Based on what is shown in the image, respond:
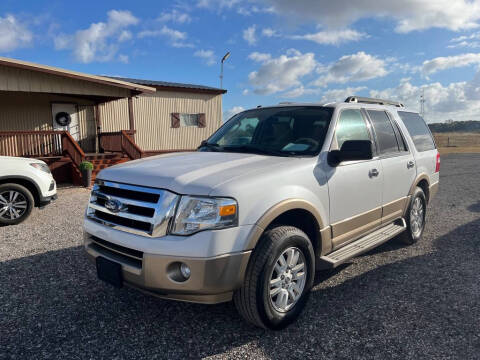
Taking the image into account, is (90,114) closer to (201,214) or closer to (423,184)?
(423,184)

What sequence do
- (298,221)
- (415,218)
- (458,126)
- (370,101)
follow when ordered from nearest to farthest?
(298,221), (370,101), (415,218), (458,126)

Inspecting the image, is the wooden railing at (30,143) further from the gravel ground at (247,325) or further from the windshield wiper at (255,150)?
the windshield wiper at (255,150)

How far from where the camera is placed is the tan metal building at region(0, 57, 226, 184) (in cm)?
1062

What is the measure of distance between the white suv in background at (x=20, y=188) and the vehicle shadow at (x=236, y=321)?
260cm

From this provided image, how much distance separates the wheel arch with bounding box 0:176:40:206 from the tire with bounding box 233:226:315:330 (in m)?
5.35

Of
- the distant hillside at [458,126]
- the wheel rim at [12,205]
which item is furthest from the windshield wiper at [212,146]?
the distant hillside at [458,126]

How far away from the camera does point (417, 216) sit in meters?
5.04

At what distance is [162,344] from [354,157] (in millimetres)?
2253

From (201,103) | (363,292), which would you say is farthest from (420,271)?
(201,103)

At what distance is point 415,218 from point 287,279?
3015mm

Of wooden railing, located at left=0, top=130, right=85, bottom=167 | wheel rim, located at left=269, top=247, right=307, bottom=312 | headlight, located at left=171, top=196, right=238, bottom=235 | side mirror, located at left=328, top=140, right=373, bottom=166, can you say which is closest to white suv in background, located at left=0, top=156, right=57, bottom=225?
wooden railing, located at left=0, top=130, right=85, bottom=167

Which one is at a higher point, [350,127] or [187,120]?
[187,120]

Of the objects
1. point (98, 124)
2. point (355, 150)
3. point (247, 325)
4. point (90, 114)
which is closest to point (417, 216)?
point (355, 150)

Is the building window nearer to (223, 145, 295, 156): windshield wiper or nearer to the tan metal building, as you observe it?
the tan metal building
